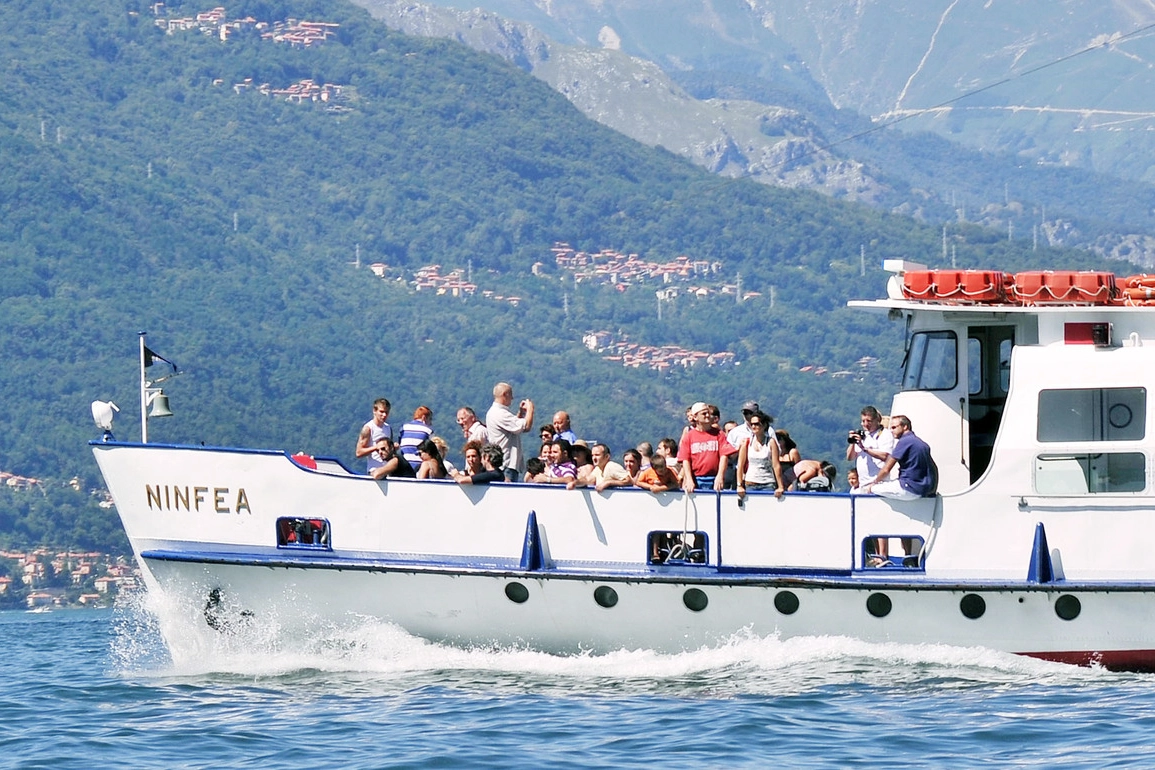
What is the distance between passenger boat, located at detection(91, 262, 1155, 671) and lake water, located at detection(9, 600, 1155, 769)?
228 mm

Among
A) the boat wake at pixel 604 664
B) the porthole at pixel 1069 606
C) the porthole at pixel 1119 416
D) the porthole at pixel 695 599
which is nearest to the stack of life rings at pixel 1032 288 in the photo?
the porthole at pixel 1119 416

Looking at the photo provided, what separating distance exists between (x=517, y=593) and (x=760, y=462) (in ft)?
8.03

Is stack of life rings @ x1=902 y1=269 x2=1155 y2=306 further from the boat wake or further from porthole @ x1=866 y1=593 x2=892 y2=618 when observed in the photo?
the boat wake

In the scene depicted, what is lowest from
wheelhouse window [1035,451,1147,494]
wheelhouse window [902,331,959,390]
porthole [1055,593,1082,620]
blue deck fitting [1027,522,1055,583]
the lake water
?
the lake water

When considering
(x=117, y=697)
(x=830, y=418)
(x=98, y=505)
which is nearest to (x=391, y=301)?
(x=830, y=418)

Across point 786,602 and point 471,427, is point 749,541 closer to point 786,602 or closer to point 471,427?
point 786,602

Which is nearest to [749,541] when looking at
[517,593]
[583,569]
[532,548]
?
[583,569]

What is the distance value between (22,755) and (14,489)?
117m

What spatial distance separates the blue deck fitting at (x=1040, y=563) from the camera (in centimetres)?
1762

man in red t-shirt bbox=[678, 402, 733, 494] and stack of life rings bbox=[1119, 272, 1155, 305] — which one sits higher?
stack of life rings bbox=[1119, 272, 1155, 305]

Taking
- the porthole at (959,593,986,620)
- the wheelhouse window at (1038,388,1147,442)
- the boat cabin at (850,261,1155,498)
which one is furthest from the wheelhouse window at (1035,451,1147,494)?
the porthole at (959,593,986,620)

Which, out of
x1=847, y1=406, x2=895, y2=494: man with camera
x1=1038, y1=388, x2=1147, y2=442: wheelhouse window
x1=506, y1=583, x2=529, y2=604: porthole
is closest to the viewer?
x1=506, y1=583, x2=529, y2=604: porthole

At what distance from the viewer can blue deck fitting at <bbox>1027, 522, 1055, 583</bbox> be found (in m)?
17.6

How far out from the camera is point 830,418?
456ft
